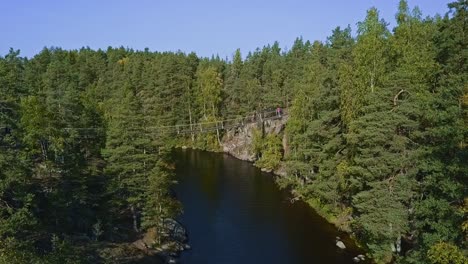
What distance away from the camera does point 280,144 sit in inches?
2132

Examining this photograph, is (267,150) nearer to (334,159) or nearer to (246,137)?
(246,137)

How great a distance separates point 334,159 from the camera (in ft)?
113

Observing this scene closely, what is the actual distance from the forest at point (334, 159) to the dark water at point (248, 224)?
2077mm

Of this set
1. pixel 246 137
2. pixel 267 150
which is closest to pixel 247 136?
pixel 246 137

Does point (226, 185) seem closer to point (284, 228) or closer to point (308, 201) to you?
point (308, 201)

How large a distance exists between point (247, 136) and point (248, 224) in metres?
29.8

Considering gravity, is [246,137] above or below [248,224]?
above

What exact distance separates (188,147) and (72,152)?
139 feet

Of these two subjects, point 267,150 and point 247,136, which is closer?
point 267,150

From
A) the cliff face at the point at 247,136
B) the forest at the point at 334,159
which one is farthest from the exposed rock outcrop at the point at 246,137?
the forest at the point at 334,159

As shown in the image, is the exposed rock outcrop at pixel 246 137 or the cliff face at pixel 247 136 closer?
the cliff face at pixel 247 136

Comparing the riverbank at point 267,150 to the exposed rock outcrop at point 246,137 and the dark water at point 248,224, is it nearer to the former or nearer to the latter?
the exposed rock outcrop at point 246,137

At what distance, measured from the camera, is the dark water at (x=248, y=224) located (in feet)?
95.6

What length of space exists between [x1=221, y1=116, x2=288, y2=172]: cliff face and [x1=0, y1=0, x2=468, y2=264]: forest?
12.5m
